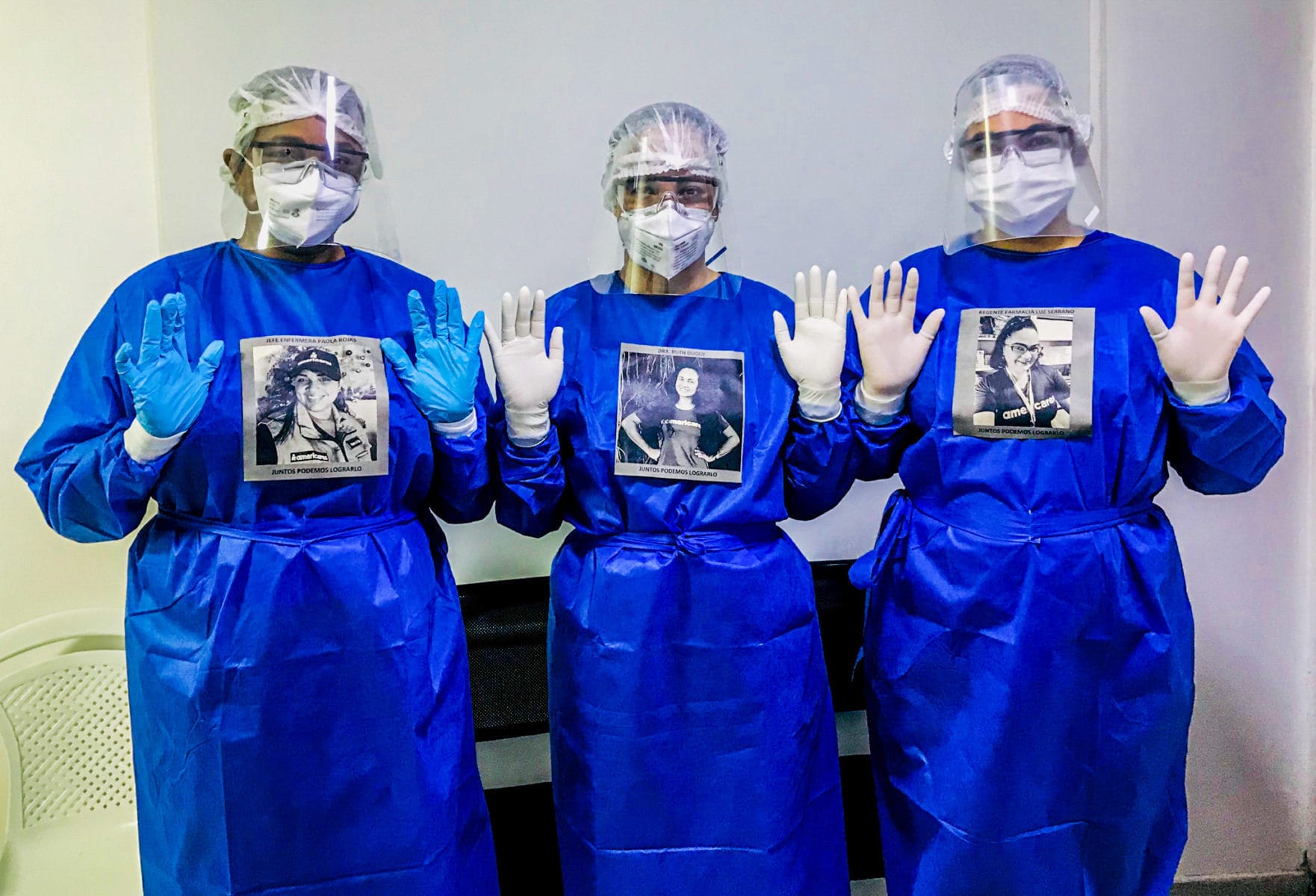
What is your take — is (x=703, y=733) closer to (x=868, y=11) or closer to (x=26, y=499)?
(x=26, y=499)

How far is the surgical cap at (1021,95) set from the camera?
1389 millimetres

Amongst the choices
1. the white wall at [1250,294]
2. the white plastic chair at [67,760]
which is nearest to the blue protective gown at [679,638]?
the white plastic chair at [67,760]

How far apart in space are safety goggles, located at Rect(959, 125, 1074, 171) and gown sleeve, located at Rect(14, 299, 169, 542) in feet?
4.26

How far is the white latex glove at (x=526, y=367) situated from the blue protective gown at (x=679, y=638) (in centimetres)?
4

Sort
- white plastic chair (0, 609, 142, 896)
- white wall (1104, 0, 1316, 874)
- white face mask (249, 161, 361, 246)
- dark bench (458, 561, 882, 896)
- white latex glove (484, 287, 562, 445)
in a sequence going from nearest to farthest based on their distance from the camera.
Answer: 1. white face mask (249, 161, 361, 246)
2. white latex glove (484, 287, 562, 445)
3. white plastic chair (0, 609, 142, 896)
4. dark bench (458, 561, 882, 896)
5. white wall (1104, 0, 1316, 874)

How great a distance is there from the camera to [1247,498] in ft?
6.29

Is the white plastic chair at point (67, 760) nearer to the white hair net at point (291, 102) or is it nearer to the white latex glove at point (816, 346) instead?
the white hair net at point (291, 102)

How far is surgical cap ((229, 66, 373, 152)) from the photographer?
131 centimetres

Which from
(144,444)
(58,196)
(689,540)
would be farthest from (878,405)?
(58,196)

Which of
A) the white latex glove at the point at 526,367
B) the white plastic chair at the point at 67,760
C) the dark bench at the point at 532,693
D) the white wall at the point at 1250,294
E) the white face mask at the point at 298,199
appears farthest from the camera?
the white wall at the point at 1250,294

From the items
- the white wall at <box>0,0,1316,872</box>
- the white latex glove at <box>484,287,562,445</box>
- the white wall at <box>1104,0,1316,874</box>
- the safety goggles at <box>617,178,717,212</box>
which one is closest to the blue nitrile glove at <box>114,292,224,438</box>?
the white latex glove at <box>484,287,562,445</box>

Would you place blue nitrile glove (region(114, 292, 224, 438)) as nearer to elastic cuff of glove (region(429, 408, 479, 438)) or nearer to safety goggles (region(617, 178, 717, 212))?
elastic cuff of glove (region(429, 408, 479, 438))

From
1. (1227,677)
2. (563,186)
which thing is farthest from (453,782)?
(1227,677)

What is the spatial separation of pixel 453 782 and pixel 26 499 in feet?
3.29
